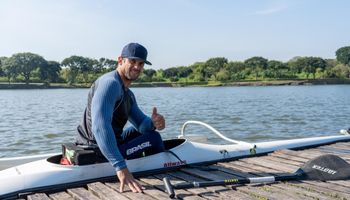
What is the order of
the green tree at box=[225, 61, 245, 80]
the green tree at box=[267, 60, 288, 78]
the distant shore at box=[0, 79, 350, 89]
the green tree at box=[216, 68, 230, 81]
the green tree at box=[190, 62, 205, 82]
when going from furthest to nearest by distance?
the green tree at box=[190, 62, 205, 82], the green tree at box=[225, 61, 245, 80], the green tree at box=[267, 60, 288, 78], the green tree at box=[216, 68, 230, 81], the distant shore at box=[0, 79, 350, 89]

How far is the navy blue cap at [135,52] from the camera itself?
411 cm

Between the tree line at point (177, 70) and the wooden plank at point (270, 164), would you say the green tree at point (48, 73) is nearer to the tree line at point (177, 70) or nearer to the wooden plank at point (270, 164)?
the tree line at point (177, 70)

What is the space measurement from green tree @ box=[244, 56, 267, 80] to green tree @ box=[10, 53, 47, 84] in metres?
58.3

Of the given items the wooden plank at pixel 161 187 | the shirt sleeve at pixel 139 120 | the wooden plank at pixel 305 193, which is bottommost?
the wooden plank at pixel 305 193

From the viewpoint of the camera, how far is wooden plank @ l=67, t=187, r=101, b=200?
3961mm

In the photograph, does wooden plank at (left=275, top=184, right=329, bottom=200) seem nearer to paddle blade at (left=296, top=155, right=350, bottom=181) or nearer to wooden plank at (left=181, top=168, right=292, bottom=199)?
wooden plank at (left=181, top=168, right=292, bottom=199)

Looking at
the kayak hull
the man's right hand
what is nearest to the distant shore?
the kayak hull

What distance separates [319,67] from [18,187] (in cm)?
11620

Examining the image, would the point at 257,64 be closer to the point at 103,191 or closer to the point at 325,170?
the point at 325,170

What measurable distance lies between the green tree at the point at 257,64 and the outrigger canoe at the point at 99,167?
347 ft

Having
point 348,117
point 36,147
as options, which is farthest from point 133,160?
point 348,117

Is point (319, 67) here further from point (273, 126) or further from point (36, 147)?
point (36, 147)

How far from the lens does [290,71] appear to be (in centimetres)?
11312

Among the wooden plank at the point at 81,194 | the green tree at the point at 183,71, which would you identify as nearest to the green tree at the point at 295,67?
the green tree at the point at 183,71
